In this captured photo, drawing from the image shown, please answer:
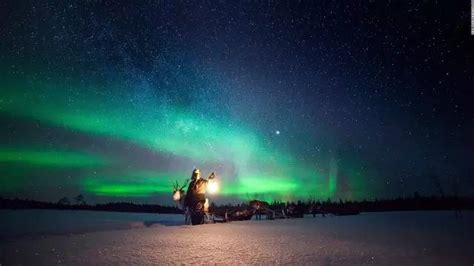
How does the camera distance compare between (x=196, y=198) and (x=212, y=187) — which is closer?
(x=196, y=198)

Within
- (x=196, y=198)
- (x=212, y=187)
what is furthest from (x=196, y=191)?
(x=212, y=187)

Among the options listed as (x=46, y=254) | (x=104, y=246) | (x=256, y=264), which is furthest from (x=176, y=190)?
(x=256, y=264)

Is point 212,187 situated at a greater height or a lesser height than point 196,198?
greater

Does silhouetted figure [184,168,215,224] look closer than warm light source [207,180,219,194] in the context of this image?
Yes

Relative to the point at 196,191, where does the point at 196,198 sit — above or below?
below

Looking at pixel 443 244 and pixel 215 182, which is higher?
pixel 215 182

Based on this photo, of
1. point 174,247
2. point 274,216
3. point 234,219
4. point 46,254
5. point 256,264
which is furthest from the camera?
point 274,216

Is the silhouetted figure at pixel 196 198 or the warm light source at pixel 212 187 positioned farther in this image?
the warm light source at pixel 212 187

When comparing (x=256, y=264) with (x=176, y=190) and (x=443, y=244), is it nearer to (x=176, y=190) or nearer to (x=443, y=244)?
(x=443, y=244)

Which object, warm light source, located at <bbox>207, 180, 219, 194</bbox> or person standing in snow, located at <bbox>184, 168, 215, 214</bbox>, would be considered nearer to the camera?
person standing in snow, located at <bbox>184, 168, 215, 214</bbox>

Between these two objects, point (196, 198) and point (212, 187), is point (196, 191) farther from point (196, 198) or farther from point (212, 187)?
point (212, 187)

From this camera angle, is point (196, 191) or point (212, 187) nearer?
point (196, 191)

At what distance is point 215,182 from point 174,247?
13.5 meters

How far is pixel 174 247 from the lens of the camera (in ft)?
42.1
